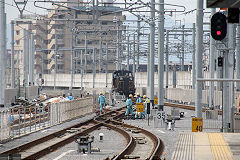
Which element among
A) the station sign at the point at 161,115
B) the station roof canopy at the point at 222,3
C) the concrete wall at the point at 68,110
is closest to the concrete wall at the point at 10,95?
the concrete wall at the point at 68,110

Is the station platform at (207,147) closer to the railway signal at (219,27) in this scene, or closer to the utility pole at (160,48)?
the railway signal at (219,27)

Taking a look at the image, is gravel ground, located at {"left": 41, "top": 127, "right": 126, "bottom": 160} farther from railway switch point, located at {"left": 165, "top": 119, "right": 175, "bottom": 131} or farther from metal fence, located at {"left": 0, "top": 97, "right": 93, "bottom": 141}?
railway switch point, located at {"left": 165, "top": 119, "right": 175, "bottom": 131}

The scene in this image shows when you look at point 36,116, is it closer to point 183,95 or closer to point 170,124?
point 170,124

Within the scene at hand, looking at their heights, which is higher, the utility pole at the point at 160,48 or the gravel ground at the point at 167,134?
the utility pole at the point at 160,48

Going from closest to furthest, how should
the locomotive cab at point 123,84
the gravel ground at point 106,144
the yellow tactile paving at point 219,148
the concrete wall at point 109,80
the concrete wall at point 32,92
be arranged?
1. the yellow tactile paving at point 219,148
2. the gravel ground at point 106,144
3. the concrete wall at point 32,92
4. the locomotive cab at point 123,84
5. the concrete wall at point 109,80

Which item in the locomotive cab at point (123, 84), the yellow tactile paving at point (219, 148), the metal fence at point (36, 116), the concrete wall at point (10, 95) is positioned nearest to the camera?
the yellow tactile paving at point (219, 148)

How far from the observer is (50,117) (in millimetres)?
28031

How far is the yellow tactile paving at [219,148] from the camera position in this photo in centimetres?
1064

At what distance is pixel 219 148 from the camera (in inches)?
466

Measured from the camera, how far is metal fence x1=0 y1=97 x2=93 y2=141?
69.3ft

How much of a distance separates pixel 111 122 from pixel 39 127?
605cm

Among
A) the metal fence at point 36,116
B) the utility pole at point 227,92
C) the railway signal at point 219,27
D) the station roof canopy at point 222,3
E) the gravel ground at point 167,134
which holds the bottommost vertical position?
the gravel ground at point 167,134

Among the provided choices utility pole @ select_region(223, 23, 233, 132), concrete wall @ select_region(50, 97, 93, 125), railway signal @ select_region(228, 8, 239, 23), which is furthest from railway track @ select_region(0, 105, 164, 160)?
railway signal @ select_region(228, 8, 239, 23)

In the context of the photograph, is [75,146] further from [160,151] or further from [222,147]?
[222,147]
